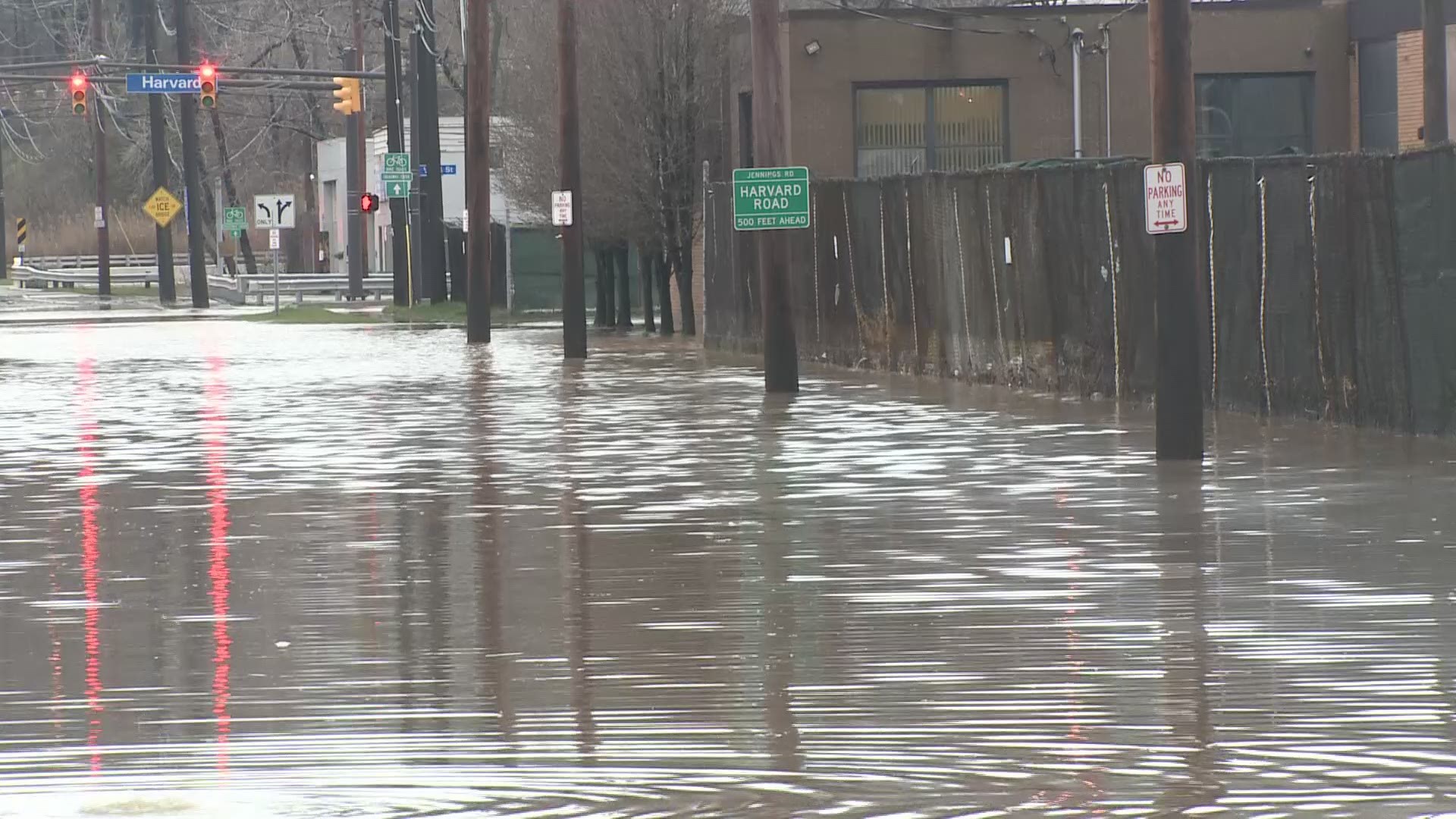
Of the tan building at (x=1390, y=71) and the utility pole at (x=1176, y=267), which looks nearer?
the utility pole at (x=1176, y=267)

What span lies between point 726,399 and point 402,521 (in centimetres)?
1063

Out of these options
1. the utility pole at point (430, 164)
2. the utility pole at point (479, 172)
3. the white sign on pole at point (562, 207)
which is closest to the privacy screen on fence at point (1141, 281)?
the white sign on pole at point (562, 207)

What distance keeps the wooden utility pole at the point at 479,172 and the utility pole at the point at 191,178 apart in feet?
97.4

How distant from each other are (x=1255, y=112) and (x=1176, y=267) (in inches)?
1042

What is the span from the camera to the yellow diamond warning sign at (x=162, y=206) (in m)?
71.3

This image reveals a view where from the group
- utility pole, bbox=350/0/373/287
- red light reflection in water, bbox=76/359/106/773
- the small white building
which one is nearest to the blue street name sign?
utility pole, bbox=350/0/373/287

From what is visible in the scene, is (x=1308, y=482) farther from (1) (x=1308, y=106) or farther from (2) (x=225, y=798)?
(1) (x=1308, y=106)

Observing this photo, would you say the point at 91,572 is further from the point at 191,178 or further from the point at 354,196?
the point at 191,178

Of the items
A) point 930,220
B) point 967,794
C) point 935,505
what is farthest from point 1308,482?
point 930,220

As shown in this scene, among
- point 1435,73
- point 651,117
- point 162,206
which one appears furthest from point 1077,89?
point 162,206

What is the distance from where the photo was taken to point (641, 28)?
40.5 metres

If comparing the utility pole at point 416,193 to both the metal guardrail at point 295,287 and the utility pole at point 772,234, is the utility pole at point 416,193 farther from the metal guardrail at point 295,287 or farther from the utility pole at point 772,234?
the utility pole at point 772,234

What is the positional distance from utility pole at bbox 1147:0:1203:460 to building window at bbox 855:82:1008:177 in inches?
992

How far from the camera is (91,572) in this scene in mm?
12359
